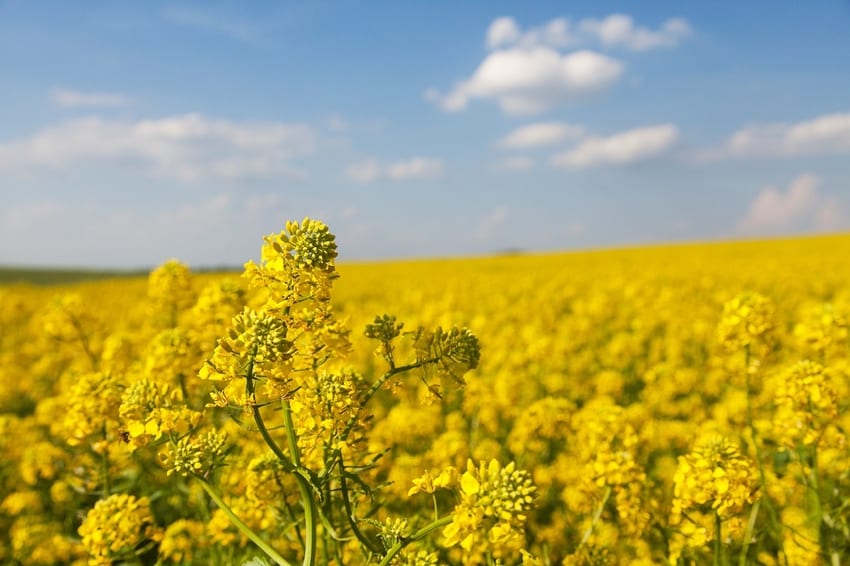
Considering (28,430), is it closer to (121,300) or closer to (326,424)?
(326,424)

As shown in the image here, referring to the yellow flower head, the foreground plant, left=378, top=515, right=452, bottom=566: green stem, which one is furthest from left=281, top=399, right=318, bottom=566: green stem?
the yellow flower head

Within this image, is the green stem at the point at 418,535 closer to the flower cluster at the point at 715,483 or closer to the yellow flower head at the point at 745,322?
the flower cluster at the point at 715,483

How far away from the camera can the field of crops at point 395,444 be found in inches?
71.6

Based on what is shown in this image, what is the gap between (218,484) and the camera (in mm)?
3152

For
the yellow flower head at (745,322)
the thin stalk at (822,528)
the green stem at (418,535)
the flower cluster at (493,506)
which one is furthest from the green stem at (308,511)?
the yellow flower head at (745,322)

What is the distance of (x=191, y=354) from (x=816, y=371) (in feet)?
11.8

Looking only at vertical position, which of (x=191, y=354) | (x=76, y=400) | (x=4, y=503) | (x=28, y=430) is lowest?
(x=4, y=503)

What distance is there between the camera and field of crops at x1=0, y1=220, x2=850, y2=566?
1818 millimetres

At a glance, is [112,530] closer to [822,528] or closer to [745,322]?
[822,528]

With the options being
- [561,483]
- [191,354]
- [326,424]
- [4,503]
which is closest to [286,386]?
[326,424]

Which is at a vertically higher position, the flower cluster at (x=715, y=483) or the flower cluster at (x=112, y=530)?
the flower cluster at (x=715, y=483)

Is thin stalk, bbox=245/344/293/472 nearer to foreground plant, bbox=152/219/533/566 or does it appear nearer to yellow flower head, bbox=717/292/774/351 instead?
foreground plant, bbox=152/219/533/566

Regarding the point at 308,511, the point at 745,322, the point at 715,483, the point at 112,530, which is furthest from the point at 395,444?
the point at 308,511

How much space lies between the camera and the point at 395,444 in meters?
5.11
